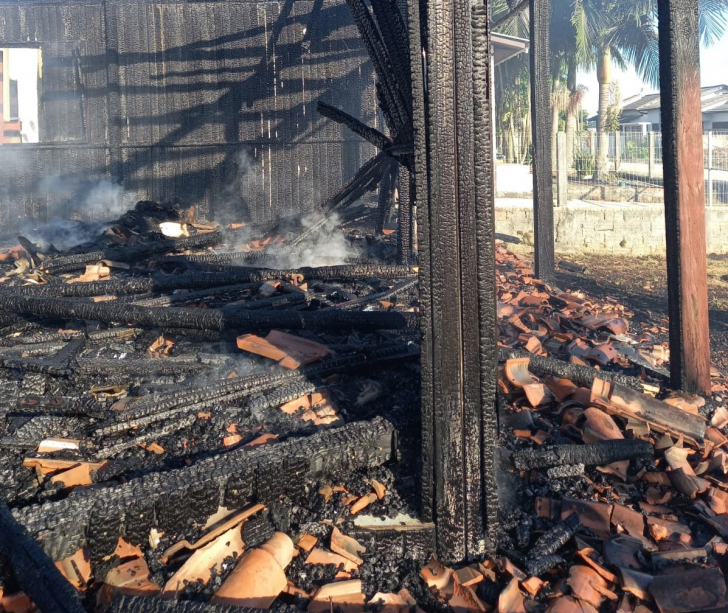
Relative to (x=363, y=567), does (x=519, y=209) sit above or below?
above

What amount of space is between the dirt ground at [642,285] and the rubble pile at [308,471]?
2.47m

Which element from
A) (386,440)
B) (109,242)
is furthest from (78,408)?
(109,242)

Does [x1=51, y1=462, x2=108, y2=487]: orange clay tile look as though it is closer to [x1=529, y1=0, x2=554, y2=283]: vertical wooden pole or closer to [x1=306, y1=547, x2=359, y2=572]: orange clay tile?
[x1=306, y1=547, x2=359, y2=572]: orange clay tile

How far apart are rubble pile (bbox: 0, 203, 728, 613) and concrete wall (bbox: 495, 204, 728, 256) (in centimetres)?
765

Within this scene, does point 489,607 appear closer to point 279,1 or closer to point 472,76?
point 472,76

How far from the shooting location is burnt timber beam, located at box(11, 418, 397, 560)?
2.80 meters

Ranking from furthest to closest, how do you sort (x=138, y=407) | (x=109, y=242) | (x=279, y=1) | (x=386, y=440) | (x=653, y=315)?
(x=279, y=1) < (x=109, y=242) < (x=653, y=315) < (x=138, y=407) < (x=386, y=440)

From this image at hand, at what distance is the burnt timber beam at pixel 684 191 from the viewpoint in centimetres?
465

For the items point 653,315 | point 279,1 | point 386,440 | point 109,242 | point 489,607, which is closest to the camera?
point 489,607

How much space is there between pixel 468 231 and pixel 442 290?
295 mm

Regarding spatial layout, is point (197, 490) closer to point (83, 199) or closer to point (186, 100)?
point (186, 100)

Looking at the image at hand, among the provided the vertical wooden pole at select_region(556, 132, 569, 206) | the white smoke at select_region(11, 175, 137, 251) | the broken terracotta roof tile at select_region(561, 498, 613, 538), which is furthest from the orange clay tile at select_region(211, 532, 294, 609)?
the vertical wooden pole at select_region(556, 132, 569, 206)

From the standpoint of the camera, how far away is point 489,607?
9.18ft

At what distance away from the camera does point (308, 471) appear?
326 cm
